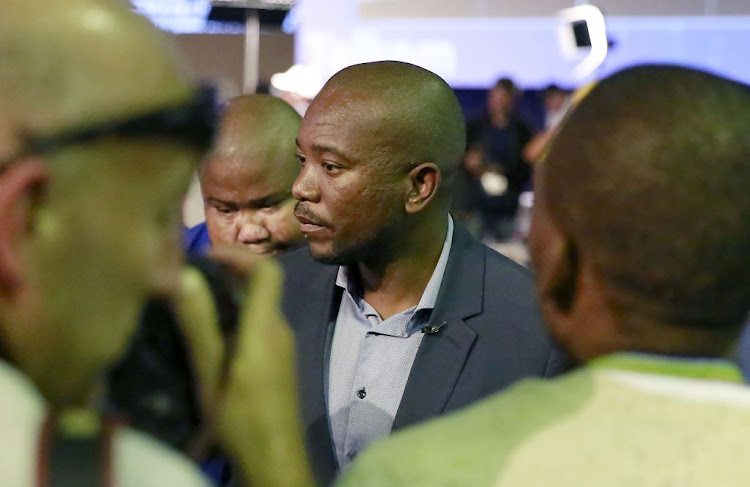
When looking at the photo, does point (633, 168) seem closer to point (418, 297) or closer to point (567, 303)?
point (567, 303)

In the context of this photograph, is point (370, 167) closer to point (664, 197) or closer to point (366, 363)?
point (366, 363)

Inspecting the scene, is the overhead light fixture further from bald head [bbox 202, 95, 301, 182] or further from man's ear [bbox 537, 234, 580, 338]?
man's ear [bbox 537, 234, 580, 338]

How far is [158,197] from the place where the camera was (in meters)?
0.90

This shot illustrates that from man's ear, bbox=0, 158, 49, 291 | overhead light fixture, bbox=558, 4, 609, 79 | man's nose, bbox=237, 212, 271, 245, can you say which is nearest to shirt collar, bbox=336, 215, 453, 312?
man's nose, bbox=237, 212, 271, 245

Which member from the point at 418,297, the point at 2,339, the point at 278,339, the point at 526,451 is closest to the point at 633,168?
the point at 526,451

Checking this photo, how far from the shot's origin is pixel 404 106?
109 inches

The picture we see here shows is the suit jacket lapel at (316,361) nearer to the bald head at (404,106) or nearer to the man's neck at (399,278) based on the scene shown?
the man's neck at (399,278)

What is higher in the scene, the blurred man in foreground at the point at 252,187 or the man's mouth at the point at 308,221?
the man's mouth at the point at 308,221

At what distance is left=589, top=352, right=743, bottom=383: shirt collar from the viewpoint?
1193mm

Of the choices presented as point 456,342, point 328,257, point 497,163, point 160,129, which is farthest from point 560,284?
point 497,163

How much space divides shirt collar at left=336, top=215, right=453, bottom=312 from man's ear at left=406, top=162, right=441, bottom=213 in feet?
0.40

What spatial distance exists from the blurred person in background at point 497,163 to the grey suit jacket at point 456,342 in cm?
595

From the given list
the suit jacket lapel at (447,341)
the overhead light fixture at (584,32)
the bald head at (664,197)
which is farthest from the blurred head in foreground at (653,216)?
the overhead light fixture at (584,32)

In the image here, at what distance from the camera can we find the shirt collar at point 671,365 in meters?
1.19
